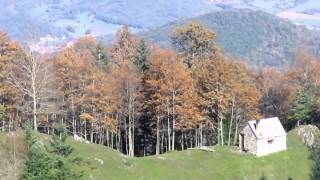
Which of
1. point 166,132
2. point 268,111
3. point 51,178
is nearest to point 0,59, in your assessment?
point 166,132

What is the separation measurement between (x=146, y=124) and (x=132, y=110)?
25.7 ft

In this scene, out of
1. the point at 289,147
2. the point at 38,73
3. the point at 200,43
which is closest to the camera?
the point at 38,73

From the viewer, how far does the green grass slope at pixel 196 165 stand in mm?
78062

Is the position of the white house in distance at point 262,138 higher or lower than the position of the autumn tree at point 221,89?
lower

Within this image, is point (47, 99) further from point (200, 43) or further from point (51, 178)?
point (51, 178)

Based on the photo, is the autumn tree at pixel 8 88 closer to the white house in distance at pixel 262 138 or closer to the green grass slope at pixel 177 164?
the green grass slope at pixel 177 164

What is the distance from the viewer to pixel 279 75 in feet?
435

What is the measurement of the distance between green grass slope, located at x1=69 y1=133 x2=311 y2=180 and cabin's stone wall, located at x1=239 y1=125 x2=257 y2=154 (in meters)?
1.82

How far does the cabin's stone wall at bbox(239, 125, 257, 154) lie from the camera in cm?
9350

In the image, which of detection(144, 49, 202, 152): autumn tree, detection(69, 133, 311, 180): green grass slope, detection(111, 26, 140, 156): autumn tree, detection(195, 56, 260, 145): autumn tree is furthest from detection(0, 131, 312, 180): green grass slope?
detection(111, 26, 140, 156): autumn tree

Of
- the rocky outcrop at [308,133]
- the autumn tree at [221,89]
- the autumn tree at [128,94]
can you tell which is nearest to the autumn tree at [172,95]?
the autumn tree at [128,94]

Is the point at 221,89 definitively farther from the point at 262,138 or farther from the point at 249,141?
the point at 262,138

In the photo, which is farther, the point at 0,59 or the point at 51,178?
the point at 0,59

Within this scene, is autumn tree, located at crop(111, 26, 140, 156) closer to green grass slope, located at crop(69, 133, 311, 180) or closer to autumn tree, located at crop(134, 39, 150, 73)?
autumn tree, located at crop(134, 39, 150, 73)
